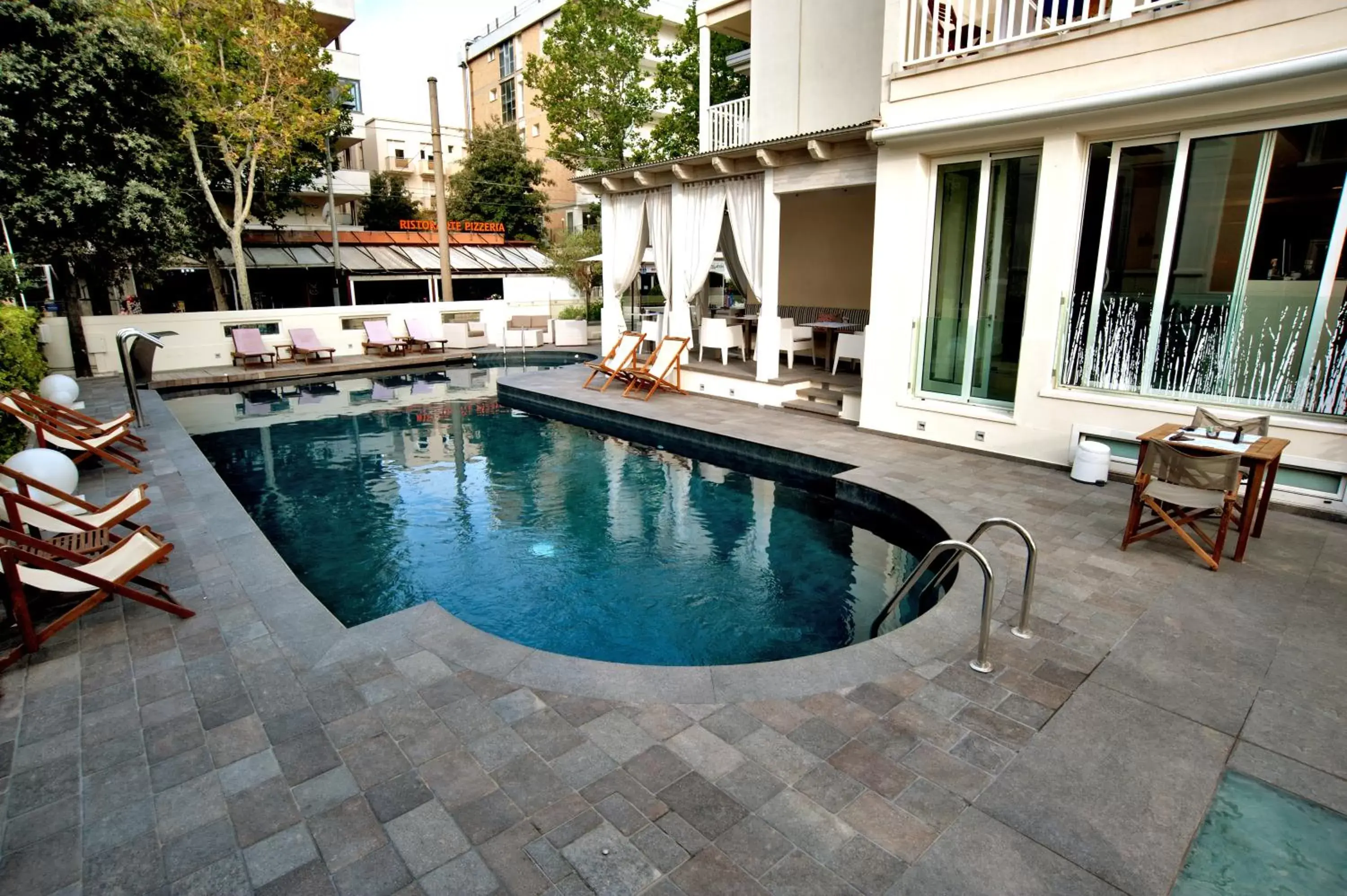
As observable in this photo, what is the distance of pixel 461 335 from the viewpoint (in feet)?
60.1

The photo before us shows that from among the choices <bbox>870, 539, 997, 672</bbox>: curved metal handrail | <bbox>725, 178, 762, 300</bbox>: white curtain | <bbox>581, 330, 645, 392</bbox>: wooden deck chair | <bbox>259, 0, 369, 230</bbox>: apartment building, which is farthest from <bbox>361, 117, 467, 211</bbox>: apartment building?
<bbox>870, 539, 997, 672</bbox>: curved metal handrail

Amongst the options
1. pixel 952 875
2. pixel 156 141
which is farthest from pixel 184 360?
pixel 952 875

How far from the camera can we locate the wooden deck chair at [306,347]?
15.7m

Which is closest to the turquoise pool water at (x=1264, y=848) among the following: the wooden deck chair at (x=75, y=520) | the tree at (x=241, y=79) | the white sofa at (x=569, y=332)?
the wooden deck chair at (x=75, y=520)

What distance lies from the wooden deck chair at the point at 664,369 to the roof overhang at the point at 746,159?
8.61 ft

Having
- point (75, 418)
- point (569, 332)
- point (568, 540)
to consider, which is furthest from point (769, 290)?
point (569, 332)

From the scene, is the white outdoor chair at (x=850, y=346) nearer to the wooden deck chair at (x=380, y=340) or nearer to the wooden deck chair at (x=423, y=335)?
the wooden deck chair at (x=423, y=335)

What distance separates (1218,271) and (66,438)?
10.8 m

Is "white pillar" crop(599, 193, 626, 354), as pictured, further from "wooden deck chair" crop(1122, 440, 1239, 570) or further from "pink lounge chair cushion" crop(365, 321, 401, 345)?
"wooden deck chair" crop(1122, 440, 1239, 570)

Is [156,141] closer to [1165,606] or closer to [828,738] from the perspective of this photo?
[828,738]

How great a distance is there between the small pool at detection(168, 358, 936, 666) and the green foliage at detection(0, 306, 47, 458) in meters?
1.94

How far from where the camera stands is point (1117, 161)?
638 centimetres

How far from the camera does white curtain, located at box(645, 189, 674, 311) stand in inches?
467

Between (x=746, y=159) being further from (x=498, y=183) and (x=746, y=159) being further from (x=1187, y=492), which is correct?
(x=498, y=183)
